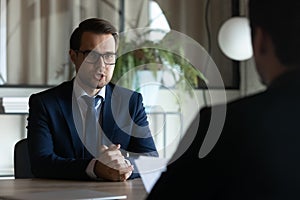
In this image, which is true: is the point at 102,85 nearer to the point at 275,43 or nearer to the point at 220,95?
the point at 275,43

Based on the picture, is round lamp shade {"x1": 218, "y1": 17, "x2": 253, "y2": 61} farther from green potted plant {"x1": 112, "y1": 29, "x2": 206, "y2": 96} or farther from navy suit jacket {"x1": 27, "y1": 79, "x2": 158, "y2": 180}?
navy suit jacket {"x1": 27, "y1": 79, "x2": 158, "y2": 180}

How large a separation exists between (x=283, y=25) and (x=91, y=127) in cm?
172

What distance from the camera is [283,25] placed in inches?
30.9

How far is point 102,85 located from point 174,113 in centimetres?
207

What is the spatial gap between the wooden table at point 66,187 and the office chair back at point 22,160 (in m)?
0.29

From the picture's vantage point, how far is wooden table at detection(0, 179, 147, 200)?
179 cm

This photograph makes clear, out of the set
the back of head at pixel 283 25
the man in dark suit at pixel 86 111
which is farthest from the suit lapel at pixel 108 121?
the back of head at pixel 283 25

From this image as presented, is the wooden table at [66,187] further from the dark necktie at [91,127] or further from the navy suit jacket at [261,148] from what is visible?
the navy suit jacket at [261,148]

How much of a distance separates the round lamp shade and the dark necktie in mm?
1812

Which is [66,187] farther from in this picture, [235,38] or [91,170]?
[235,38]

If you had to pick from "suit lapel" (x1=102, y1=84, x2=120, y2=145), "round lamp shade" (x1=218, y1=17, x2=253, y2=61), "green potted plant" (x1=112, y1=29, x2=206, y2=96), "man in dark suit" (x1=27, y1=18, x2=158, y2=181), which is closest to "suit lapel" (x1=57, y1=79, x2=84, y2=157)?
"man in dark suit" (x1=27, y1=18, x2=158, y2=181)

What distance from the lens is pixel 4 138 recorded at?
4059mm

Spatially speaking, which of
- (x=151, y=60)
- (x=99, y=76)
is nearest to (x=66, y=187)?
(x=99, y=76)

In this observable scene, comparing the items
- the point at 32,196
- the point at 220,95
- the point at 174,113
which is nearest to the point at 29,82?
the point at 174,113
